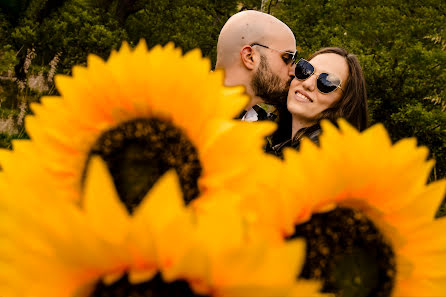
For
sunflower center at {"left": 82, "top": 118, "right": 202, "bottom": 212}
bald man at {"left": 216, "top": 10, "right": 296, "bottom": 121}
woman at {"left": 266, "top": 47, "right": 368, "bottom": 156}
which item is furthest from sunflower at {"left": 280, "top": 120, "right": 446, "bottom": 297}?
bald man at {"left": 216, "top": 10, "right": 296, "bottom": 121}

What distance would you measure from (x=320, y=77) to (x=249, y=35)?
28.3 inches

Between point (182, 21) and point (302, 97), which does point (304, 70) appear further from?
point (182, 21)

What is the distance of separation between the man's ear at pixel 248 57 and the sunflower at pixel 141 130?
7.52 ft

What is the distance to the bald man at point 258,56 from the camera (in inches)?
109

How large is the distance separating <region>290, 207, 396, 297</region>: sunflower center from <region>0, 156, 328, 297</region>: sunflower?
8 cm

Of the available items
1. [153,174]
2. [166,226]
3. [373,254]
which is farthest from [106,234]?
[373,254]

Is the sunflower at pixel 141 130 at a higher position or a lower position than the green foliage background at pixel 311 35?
lower

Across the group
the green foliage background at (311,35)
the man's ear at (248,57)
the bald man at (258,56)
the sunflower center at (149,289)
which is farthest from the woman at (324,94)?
the green foliage background at (311,35)

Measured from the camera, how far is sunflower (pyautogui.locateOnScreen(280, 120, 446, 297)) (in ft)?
1.39

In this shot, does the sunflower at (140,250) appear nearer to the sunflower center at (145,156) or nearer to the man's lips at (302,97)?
the sunflower center at (145,156)

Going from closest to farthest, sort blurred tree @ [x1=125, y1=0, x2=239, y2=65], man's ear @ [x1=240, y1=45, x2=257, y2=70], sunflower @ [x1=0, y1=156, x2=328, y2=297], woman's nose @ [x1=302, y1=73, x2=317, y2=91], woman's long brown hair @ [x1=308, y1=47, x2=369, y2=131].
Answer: sunflower @ [x1=0, y1=156, x2=328, y2=297] < woman's nose @ [x1=302, y1=73, x2=317, y2=91] < woman's long brown hair @ [x1=308, y1=47, x2=369, y2=131] < man's ear @ [x1=240, y1=45, x2=257, y2=70] < blurred tree @ [x1=125, y1=0, x2=239, y2=65]

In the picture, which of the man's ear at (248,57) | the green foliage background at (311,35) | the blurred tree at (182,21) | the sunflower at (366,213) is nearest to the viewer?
the sunflower at (366,213)

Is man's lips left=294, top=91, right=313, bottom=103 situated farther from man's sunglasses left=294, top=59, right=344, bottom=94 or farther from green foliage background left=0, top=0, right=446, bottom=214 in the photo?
green foliage background left=0, top=0, right=446, bottom=214

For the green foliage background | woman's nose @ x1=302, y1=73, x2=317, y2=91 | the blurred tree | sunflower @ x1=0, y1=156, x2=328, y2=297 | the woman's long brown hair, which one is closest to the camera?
sunflower @ x1=0, y1=156, x2=328, y2=297
